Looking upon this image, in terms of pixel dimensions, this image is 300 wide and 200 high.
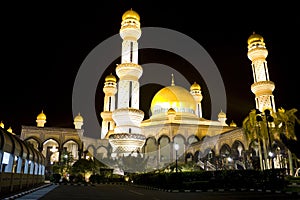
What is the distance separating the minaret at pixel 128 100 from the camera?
37125 mm

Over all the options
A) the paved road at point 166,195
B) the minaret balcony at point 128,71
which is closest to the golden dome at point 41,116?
the minaret balcony at point 128,71

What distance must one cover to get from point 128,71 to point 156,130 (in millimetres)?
12109

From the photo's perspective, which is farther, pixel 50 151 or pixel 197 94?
pixel 197 94

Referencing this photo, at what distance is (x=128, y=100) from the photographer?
38.8 meters

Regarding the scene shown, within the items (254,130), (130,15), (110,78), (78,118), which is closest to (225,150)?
(254,130)

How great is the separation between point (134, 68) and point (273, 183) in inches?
1081

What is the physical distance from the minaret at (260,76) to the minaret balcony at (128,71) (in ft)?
50.9

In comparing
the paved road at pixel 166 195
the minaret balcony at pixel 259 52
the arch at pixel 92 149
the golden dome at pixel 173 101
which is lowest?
the paved road at pixel 166 195

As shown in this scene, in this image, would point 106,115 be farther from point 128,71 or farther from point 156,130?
point 128,71

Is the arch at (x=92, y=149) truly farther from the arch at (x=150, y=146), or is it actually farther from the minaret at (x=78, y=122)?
the arch at (x=150, y=146)

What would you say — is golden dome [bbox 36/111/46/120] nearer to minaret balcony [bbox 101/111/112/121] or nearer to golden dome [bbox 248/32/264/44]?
minaret balcony [bbox 101/111/112/121]

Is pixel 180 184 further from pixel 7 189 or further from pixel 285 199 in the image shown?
pixel 7 189

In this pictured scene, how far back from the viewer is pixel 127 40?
134 ft

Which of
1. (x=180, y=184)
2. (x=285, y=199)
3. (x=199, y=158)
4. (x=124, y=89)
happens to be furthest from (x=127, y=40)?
(x=285, y=199)
